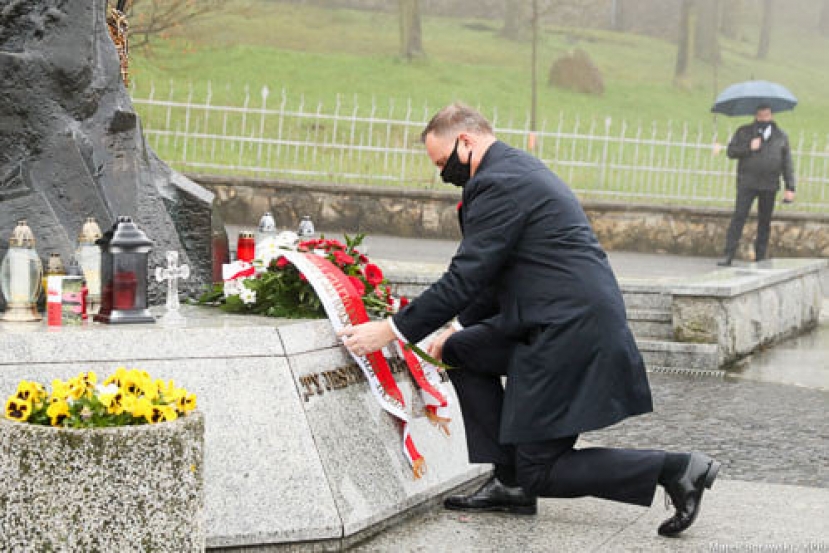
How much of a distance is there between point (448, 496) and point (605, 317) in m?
1.23

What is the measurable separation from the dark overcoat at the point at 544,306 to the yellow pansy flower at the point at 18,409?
150cm

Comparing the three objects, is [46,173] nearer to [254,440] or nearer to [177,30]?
[254,440]

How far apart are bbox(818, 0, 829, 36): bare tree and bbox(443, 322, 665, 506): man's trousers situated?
4437 centimetres

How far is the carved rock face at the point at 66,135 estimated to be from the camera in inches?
225

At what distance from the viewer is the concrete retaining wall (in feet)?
65.4

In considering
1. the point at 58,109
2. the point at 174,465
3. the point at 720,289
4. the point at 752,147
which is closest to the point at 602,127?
the point at 752,147

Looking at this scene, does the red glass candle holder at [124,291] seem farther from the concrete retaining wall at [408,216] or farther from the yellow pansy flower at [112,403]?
the concrete retaining wall at [408,216]

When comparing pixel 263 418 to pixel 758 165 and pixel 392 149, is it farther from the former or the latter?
pixel 392 149

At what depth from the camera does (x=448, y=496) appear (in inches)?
216

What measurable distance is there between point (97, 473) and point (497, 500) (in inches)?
79.3

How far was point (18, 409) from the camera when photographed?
375cm

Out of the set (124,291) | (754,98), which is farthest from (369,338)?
(754,98)

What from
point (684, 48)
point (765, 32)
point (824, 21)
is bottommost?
point (684, 48)

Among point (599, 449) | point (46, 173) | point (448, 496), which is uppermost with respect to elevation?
point (46, 173)
